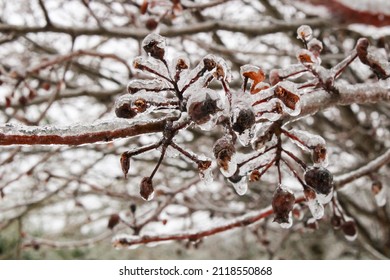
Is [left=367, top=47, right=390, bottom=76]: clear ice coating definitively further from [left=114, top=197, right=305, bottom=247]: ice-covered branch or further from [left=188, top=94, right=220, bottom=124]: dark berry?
[left=114, top=197, right=305, bottom=247]: ice-covered branch

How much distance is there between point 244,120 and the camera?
0.85 m

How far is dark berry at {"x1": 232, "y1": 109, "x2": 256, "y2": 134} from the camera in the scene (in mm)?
854

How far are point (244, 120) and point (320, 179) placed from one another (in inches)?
11.5

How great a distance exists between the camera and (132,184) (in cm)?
559

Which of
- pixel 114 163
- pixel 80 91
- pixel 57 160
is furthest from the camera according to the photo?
pixel 114 163

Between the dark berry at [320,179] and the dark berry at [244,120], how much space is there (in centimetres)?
27

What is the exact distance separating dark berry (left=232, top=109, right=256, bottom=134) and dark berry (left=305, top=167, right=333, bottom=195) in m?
0.27

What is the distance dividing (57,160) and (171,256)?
540cm

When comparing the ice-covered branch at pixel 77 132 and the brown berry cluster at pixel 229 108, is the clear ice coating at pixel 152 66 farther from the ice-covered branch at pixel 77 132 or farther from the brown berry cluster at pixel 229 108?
the ice-covered branch at pixel 77 132

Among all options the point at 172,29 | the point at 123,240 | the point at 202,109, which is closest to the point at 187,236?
the point at 123,240

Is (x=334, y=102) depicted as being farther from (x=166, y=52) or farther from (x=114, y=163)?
(x=114, y=163)

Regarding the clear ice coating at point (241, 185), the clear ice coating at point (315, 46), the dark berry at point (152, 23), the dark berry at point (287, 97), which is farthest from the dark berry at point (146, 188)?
the dark berry at point (152, 23)

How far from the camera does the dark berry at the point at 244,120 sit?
854 millimetres
